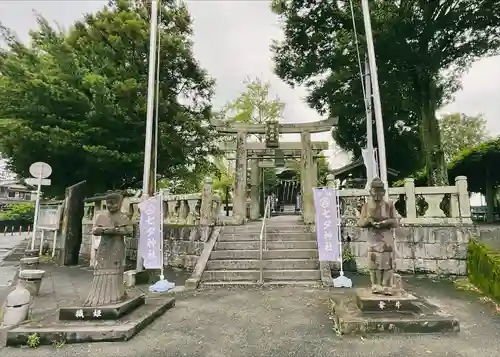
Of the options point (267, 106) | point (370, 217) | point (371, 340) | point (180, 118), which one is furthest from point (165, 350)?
point (267, 106)

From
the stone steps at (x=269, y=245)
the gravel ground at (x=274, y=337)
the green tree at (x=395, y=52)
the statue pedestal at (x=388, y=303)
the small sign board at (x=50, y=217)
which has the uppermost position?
the green tree at (x=395, y=52)

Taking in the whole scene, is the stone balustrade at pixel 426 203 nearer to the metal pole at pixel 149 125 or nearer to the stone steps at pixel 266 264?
the stone steps at pixel 266 264

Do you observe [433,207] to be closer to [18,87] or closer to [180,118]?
[180,118]

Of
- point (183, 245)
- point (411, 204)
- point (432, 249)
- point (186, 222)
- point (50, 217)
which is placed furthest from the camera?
point (50, 217)

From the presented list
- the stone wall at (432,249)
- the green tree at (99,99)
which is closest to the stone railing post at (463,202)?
the stone wall at (432,249)

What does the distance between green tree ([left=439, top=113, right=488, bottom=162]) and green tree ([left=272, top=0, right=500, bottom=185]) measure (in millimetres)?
16448

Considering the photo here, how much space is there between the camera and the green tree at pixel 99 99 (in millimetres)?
10992

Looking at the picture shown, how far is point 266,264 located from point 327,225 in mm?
1839

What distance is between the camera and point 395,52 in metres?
11.4

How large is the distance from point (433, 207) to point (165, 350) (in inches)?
285

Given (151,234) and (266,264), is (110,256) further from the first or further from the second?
(266,264)

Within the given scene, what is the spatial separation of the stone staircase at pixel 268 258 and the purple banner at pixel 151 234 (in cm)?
126

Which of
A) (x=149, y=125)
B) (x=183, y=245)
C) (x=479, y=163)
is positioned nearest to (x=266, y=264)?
(x=183, y=245)

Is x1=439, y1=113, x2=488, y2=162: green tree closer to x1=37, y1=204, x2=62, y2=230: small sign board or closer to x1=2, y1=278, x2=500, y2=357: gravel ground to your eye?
x1=2, y1=278, x2=500, y2=357: gravel ground
